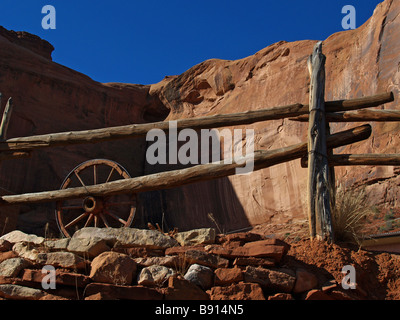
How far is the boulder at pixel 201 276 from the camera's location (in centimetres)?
391

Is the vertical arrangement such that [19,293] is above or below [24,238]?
below

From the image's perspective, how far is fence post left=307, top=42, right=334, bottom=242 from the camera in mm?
4770

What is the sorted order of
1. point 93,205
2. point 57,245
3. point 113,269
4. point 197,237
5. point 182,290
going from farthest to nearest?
point 93,205, point 197,237, point 57,245, point 113,269, point 182,290

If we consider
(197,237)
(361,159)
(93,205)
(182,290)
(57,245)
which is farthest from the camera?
(93,205)

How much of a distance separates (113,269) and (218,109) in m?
12.3

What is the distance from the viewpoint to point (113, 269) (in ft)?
12.7

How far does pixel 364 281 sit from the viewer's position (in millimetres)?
4312

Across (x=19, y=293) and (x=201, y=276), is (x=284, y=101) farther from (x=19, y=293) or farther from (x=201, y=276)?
(x=19, y=293)

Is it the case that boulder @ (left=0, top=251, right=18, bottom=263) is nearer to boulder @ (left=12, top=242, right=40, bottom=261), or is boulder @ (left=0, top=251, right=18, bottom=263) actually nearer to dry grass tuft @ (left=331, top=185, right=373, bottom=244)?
boulder @ (left=12, top=242, right=40, bottom=261)

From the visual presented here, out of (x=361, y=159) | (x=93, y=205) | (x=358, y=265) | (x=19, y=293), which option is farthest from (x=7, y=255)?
(x=361, y=159)

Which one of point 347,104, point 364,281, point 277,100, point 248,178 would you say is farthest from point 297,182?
point 364,281

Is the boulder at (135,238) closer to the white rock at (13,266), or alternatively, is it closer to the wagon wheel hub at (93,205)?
the white rock at (13,266)

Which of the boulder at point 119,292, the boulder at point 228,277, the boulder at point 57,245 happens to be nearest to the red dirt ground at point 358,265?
the boulder at point 228,277

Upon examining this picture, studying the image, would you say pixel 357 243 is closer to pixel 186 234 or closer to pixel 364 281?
pixel 364 281
